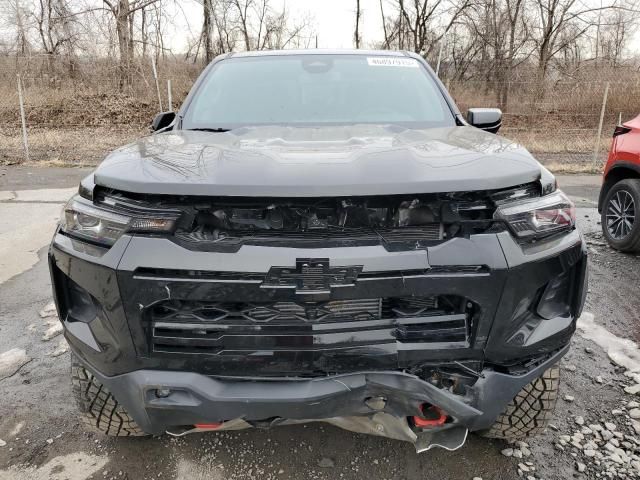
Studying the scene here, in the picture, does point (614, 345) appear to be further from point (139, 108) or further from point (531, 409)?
point (139, 108)

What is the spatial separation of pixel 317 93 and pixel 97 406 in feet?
6.85

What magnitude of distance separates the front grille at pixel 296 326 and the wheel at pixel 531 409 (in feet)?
1.91

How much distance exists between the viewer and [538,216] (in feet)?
5.29

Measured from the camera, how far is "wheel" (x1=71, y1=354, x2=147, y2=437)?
191cm

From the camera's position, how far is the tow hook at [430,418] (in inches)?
65.6

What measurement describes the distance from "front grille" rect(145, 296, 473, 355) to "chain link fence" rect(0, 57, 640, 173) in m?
9.62

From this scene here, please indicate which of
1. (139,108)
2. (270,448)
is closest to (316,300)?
(270,448)

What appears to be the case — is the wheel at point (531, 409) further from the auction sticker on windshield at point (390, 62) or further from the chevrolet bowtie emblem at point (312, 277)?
the auction sticker on windshield at point (390, 62)

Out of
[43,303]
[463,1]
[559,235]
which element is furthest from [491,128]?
[463,1]

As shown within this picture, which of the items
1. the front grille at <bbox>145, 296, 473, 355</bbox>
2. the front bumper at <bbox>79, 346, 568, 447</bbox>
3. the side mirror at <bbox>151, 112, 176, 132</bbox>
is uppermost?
the side mirror at <bbox>151, 112, 176, 132</bbox>

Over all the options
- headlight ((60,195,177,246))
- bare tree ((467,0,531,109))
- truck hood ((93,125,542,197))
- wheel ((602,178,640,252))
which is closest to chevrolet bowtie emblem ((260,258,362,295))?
truck hood ((93,125,542,197))

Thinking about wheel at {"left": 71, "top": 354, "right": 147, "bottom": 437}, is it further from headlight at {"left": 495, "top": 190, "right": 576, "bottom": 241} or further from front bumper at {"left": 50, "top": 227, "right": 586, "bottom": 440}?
headlight at {"left": 495, "top": 190, "right": 576, "bottom": 241}

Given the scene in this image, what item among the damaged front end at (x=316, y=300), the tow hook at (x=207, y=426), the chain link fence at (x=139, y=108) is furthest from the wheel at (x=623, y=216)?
the chain link fence at (x=139, y=108)

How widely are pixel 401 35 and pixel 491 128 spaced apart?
26104 mm
